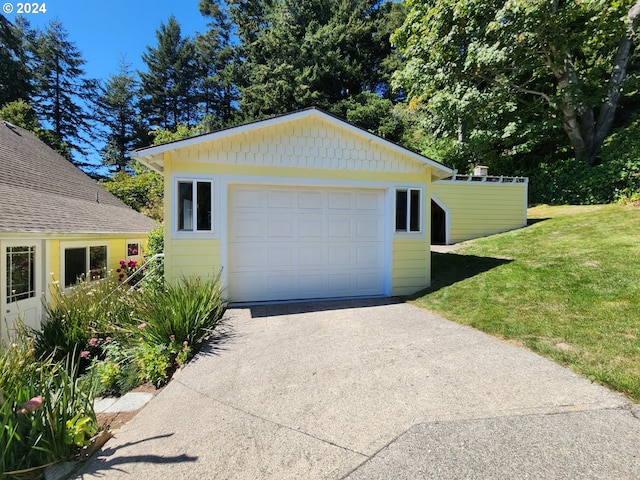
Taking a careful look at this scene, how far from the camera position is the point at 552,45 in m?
13.9

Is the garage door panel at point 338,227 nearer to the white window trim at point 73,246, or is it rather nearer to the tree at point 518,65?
the white window trim at point 73,246

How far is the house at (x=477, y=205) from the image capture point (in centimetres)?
1370

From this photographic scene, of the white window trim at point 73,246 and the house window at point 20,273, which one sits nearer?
the house window at point 20,273

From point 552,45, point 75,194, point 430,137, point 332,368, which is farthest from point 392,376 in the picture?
point 430,137

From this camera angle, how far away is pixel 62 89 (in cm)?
3138

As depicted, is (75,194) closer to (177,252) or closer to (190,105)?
(177,252)

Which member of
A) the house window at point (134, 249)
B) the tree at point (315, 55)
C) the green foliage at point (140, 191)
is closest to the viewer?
the house window at point (134, 249)

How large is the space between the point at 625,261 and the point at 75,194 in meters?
16.3

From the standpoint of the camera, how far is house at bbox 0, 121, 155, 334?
670 cm

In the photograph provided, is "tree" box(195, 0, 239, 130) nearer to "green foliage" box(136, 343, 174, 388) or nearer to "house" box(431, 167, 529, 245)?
"house" box(431, 167, 529, 245)

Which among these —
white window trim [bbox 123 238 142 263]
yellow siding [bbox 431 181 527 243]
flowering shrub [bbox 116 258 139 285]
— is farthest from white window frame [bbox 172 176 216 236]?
yellow siding [bbox 431 181 527 243]

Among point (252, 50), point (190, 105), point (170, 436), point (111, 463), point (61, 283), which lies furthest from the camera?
point (190, 105)

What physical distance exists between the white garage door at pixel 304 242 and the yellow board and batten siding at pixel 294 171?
299mm

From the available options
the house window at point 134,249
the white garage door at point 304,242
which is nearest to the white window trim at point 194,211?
the white garage door at point 304,242
